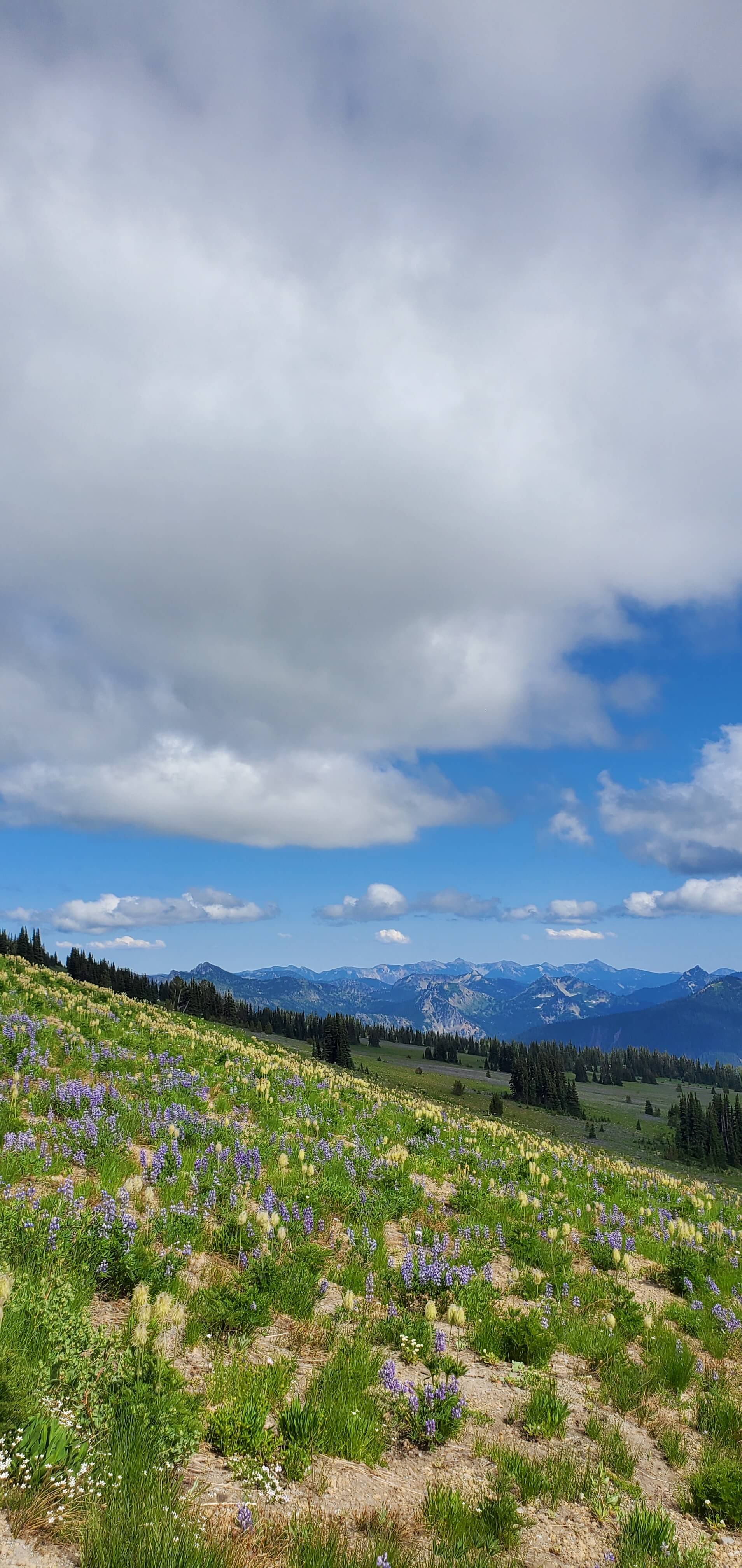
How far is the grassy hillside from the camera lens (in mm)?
4531

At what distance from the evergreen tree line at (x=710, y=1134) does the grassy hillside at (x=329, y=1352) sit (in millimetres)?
141871

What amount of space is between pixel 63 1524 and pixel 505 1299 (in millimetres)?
7562

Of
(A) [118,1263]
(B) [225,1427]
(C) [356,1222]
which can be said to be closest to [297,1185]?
(C) [356,1222]

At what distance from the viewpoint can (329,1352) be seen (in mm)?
7020

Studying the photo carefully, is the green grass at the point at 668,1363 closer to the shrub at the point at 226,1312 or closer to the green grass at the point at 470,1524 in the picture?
the green grass at the point at 470,1524

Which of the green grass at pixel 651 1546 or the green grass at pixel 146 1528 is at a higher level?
the green grass at pixel 146 1528

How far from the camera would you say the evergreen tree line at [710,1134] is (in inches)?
5128

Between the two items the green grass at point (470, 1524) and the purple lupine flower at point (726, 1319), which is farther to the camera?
the purple lupine flower at point (726, 1319)

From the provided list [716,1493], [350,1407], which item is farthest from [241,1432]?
[716,1493]

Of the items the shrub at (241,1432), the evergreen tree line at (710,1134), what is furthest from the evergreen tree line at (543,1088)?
the shrub at (241,1432)

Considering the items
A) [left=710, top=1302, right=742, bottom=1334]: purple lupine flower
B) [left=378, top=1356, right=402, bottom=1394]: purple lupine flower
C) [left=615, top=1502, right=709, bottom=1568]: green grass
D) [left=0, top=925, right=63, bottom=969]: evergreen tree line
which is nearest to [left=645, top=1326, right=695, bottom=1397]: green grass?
[left=710, top=1302, right=742, bottom=1334]: purple lupine flower

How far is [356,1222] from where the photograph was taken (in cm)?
1050

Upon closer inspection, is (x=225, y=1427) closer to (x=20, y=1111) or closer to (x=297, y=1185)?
(x=297, y=1185)

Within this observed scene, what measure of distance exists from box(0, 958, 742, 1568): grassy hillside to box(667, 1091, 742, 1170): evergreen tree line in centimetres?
14187
